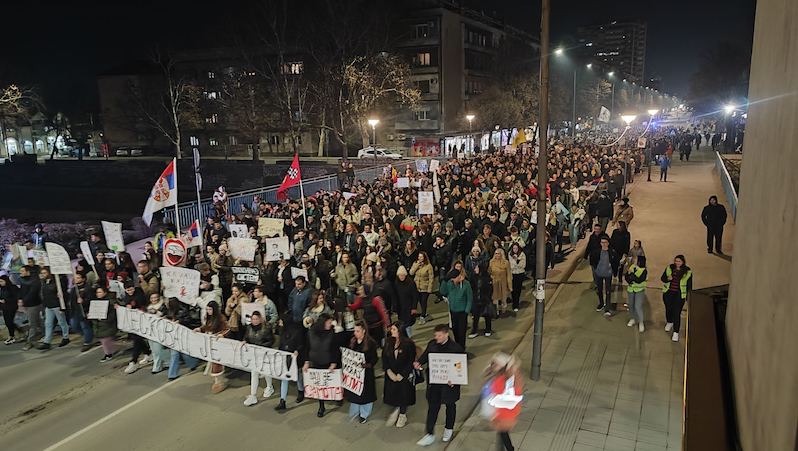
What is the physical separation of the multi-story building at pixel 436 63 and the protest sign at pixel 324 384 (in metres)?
50.4

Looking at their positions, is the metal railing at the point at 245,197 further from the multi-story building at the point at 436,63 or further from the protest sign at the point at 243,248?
the multi-story building at the point at 436,63

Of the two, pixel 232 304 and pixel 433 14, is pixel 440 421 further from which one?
pixel 433 14

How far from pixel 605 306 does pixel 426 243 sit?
436cm

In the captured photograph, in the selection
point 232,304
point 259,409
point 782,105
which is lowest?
point 259,409

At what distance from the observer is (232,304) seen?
10289 millimetres

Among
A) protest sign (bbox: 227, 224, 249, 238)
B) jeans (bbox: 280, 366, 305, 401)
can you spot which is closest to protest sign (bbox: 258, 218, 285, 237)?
protest sign (bbox: 227, 224, 249, 238)

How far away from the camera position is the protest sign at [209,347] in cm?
902

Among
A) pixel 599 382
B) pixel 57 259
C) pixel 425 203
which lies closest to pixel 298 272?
pixel 57 259

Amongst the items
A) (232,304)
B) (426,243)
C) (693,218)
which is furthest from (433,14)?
(232,304)

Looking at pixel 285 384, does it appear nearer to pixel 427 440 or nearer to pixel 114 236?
pixel 427 440

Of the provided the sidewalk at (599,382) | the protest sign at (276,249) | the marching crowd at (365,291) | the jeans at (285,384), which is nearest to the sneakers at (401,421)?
the marching crowd at (365,291)

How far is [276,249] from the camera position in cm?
1329

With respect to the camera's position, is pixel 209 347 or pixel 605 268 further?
pixel 605 268

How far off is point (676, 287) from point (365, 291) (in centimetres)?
576
